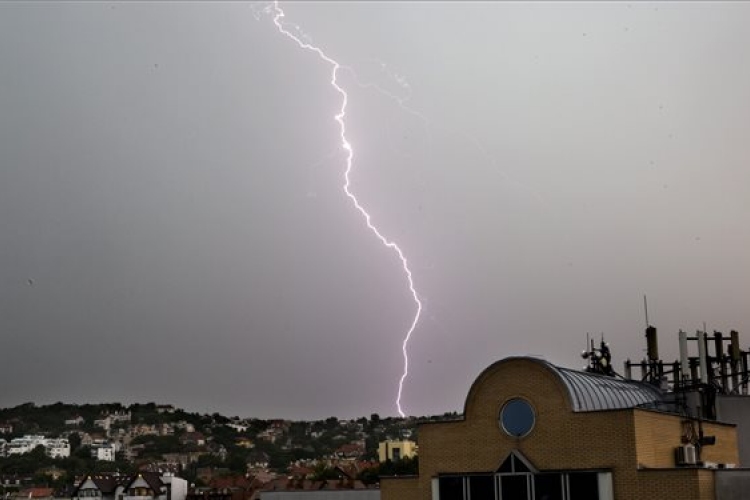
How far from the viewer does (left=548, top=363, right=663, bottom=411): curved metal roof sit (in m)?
28.7

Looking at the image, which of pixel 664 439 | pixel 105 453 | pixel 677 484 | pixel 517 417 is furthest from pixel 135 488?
pixel 105 453

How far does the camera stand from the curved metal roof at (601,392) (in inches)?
1128

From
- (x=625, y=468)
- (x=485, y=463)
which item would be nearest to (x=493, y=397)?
(x=485, y=463)

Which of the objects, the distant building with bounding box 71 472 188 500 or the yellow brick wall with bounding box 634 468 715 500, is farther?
the distant building with bounding box 71 472 188 500

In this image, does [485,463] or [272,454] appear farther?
[272,454]

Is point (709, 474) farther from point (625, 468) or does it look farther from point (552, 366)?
point (552, 366)

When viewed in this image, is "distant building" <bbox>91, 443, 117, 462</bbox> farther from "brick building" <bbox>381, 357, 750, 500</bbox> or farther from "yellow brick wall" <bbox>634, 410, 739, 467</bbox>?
"yellow brick wall" <bbox>634, 410, 739, 467</bbox>

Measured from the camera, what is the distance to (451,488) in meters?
30.1

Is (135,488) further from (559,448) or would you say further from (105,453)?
(105,453)

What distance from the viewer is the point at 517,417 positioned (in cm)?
2912

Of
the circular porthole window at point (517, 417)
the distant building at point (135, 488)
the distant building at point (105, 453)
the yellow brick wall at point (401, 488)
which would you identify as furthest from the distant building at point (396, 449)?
the circular porthole window at point (517, 417)

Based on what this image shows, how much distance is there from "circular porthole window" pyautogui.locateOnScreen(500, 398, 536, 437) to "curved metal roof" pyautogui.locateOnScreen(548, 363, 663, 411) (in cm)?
131

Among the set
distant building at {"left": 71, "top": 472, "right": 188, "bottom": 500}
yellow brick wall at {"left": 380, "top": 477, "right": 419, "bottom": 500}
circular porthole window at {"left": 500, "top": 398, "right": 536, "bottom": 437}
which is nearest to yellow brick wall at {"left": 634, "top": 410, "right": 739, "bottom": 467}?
circular porthole window at {"left": 500, "top": 398, "right": 536, "bottom": 437}

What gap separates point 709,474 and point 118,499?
277 feet
